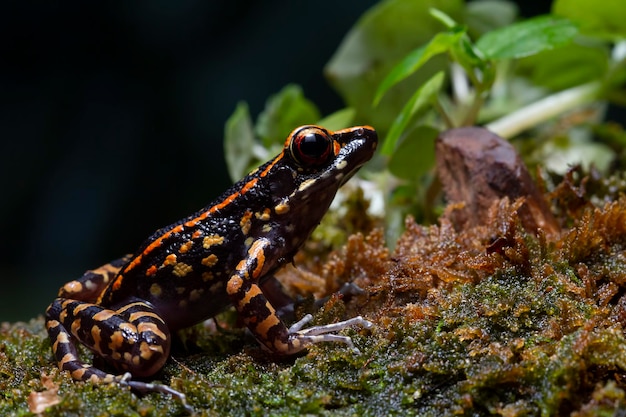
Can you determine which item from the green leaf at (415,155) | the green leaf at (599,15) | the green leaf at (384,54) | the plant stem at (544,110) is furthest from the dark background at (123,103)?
the green leaf at (415,155)

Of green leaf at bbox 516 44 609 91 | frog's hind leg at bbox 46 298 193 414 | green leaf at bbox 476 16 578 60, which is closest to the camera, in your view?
frog's hind leg at bbox 46 298 193 414

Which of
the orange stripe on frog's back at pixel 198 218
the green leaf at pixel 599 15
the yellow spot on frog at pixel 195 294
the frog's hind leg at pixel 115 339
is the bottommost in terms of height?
the green leaf at pixel 599 15

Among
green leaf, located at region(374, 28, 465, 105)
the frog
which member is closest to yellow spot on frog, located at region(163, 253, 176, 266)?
the frog

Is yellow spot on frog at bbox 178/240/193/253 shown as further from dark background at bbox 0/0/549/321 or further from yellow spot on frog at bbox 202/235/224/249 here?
dark background at bbox 0/0/549/321

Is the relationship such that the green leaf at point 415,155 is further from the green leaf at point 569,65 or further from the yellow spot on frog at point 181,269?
the yellow spot on frog at point 181,269

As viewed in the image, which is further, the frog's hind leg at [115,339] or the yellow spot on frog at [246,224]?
the yellow spot on frog at [246,224]

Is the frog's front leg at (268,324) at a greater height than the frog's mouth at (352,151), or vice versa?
the frog's mouth at (352,151)

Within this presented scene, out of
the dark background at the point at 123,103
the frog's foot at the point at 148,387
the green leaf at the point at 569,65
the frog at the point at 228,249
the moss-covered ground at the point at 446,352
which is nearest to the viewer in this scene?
the moss-covered ground at the point at 446,352

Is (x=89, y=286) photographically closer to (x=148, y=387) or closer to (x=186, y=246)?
(x=186, y=246)
